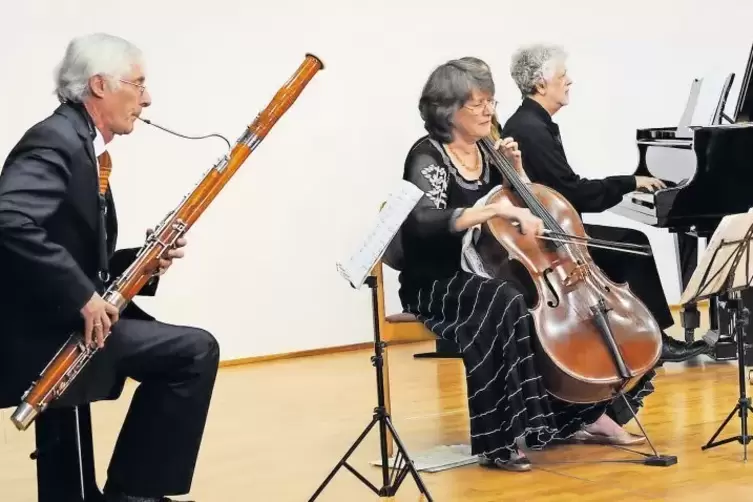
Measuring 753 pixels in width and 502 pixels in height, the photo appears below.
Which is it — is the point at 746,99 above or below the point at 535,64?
below

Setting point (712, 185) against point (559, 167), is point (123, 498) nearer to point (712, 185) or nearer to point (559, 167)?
point (559, 167)

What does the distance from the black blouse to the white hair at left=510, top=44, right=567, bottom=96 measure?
0.79 meters

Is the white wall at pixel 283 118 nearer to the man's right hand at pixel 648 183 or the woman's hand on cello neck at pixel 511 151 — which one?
the man's right hand at pixel 648 183

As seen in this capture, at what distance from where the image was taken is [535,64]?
445cm

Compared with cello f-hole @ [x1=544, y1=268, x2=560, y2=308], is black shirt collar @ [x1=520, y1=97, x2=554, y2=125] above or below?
above

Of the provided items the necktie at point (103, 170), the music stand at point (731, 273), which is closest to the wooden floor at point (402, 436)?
the music stand at point (731, 273)

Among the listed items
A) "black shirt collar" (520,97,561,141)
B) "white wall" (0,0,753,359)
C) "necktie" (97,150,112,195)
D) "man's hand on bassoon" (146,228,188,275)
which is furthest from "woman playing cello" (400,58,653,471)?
"white wall" (0,0,753,359)

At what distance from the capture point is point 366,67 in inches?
239

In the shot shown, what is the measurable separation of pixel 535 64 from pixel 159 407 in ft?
7.47

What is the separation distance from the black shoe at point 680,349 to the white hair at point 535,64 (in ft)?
4.24

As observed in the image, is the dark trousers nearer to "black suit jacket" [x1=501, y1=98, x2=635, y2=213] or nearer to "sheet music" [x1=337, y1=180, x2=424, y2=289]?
"sheet music" [x1=337, y1=180, x2=424, y2=289]

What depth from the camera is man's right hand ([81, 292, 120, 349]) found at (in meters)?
2.66

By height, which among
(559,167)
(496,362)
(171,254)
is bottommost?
(496,362)

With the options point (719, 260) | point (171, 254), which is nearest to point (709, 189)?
point (719, 260)
